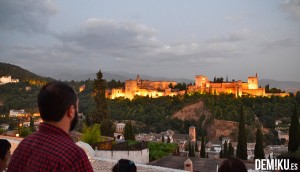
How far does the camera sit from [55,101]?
1.60 metres

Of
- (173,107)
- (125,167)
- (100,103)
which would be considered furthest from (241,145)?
(173,107)

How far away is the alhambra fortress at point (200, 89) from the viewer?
2844 inches

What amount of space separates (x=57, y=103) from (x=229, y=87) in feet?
241

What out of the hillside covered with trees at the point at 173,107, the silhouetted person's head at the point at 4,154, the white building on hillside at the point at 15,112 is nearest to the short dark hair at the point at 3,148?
the silhouetted person's head at the point at 4,154

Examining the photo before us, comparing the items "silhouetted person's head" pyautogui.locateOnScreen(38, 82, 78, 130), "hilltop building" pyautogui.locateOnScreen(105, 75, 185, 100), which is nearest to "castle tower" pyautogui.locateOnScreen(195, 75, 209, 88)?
"hilltop building" pyautogui.locateOnScreen(105, 75, 185, 100)

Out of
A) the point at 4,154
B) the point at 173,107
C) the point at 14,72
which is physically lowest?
the point at 173,107

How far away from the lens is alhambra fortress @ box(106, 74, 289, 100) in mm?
72250

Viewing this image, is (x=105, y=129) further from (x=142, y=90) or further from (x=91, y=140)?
(x=142, y=90)

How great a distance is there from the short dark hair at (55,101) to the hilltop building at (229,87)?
72.1 metres

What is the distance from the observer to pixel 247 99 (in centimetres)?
6706

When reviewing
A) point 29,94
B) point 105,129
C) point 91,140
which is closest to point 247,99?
point 29,94

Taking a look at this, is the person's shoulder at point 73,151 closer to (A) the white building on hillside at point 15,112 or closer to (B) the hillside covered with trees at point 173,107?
(B) the hillside covered with trees at point 173,107

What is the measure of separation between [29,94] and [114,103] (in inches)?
705

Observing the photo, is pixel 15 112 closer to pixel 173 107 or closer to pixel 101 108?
pixel 173 107
